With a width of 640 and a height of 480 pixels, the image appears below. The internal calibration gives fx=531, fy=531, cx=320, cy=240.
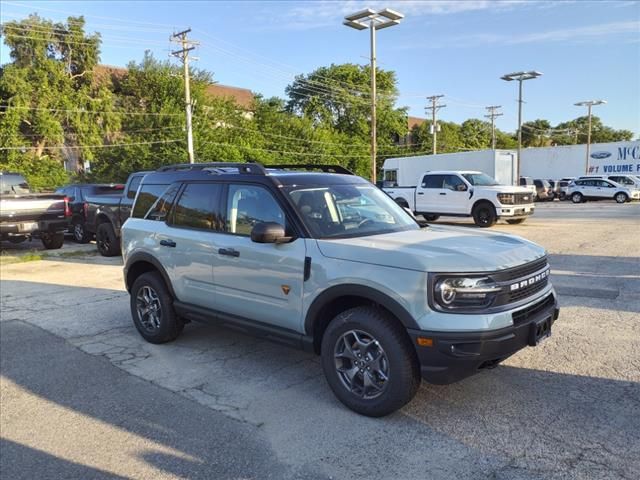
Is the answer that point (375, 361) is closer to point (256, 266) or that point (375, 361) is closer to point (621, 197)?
point (256, 266)

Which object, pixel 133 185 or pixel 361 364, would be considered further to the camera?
pixel 133 185

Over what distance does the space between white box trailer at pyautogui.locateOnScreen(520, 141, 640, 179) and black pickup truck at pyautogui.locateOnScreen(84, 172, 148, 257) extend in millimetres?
45954

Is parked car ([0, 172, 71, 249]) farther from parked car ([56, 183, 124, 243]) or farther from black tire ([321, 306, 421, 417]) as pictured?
black tire ([321, 306, 421, 417])

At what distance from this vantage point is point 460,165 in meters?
31.0

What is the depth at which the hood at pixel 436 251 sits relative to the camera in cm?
355

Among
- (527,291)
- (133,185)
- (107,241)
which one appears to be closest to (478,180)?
(133,185)

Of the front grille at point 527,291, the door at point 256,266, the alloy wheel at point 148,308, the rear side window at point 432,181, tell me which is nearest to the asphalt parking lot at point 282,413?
the alloy wheel at point 148,308

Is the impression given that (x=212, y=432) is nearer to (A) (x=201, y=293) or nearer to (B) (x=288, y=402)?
(B) (x=288, y=402)

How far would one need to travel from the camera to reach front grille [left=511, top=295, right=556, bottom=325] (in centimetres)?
367

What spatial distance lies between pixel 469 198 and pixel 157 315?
555 inches

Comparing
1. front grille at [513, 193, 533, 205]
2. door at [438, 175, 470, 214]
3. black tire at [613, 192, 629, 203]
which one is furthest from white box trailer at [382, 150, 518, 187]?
black tire at [613, 192, 629, 203]

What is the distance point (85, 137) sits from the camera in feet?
152

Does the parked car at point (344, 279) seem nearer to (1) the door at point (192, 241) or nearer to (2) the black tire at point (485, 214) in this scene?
(1) the door at point (192, 241)

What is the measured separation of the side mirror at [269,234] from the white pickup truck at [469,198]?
43.5 feet
